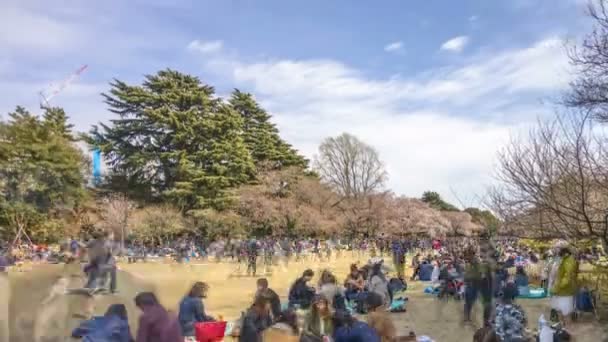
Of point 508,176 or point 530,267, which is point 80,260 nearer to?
point 508,176

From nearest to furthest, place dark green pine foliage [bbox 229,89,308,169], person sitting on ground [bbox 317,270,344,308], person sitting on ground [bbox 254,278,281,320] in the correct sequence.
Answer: person sitting on ground [bbox 254,278,281,320], person sitting on ground [bbox 317,270,344,308], dark green pine foliage [bbox 229,89,308,169]

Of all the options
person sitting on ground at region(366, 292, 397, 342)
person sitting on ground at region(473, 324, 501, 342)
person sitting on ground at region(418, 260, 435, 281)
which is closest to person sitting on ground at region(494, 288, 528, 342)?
person sitting on ground at region(473, 324, 501, 342)

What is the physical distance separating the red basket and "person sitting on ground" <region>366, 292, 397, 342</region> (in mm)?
2735

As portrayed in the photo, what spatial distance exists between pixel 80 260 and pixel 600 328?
887cm

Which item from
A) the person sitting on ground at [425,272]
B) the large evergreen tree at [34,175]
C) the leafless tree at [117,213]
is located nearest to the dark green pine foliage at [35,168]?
the large evergreen tree at [34,175]

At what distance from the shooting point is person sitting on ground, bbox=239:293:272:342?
208 inches

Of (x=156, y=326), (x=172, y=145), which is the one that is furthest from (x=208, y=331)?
(x=172, y=145)

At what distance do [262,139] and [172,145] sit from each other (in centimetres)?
951

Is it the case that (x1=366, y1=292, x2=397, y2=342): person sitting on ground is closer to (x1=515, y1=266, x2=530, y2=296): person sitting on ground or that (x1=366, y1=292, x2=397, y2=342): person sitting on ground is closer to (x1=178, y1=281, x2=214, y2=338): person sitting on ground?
(x1=178, y1=281, x2=214, y2=338): person sitting on ground

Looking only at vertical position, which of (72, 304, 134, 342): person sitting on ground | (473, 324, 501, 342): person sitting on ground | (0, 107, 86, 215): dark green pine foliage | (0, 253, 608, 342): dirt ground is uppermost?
(0, 107, 86, 215): dark green pine foliage

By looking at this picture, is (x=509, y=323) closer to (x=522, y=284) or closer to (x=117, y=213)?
(x=522, y=284)

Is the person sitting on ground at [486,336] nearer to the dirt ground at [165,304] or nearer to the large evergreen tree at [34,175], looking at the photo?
the dirt ground at [165,304]

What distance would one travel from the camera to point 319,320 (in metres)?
6.12

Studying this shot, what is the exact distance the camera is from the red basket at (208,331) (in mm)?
6762
